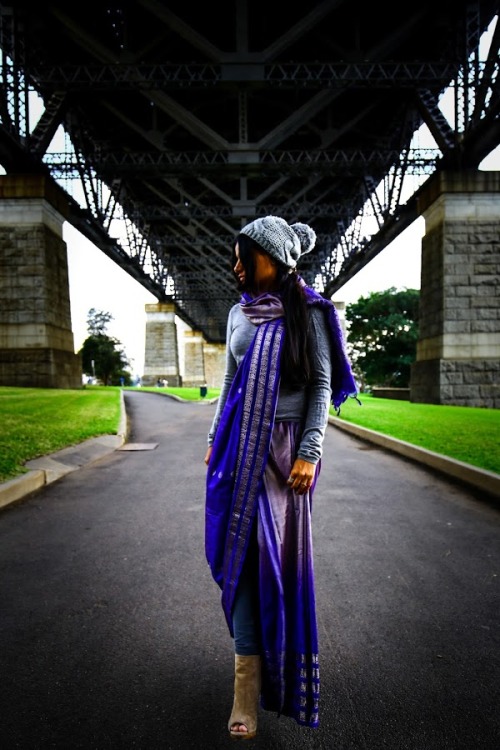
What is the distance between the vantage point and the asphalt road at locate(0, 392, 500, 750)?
1.66 metres

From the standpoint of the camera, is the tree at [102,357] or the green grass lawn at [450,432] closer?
the green grass lawn at [450,432]

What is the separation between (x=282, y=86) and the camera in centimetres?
1514

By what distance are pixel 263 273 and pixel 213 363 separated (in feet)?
242

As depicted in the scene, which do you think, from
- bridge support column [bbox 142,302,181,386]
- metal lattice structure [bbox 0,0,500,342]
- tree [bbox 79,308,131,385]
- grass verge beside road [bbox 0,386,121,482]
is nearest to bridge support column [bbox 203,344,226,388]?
tree [bbox 79,308,131,385]

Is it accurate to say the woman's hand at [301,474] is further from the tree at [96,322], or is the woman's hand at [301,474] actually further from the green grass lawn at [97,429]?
the tree at [96,322]

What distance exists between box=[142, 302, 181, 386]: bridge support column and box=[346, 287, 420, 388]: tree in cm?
1816

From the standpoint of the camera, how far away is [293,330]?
175 cm

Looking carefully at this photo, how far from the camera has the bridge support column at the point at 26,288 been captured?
1681cm

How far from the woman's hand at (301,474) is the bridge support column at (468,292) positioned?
1397cm

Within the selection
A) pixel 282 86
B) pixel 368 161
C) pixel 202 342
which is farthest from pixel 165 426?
pixel 202 342

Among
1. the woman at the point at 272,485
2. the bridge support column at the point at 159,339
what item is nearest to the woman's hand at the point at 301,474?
the woman at the point at 272,485

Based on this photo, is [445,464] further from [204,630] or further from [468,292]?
[468,292]

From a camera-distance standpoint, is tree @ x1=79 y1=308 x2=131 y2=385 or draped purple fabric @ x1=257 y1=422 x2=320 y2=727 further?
tree @ x1=79 y1=308 x2=131 y2=385

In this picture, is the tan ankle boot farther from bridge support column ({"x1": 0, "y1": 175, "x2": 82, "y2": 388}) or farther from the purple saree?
bridge support column ({"x1": 0, "y1": 175, "x2": 82, "y2": 388})
